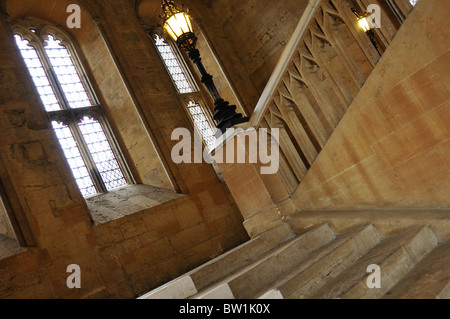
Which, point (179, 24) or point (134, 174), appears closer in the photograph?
point (179, 24)

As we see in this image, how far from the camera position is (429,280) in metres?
2.09

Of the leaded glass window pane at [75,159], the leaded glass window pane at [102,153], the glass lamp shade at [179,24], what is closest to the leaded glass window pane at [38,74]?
the leaded glass window pane at [75,159]

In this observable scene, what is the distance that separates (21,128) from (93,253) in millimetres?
2314

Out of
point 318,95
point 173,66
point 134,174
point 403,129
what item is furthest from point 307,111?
point 173,66

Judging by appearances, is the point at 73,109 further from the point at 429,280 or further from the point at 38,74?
the point at 429,280

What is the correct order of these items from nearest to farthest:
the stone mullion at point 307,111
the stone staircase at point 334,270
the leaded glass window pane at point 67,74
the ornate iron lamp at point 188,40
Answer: the stone staircase at point 334,270 → the stone mullion at point 307,111 → the ornate iron lamp at point 188,40 → the leaded glass window pane at point 67,74

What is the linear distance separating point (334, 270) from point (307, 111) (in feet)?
5.27

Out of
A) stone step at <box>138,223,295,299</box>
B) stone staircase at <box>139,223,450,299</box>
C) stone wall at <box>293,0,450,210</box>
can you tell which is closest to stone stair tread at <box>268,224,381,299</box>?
stone staircase at <box>139,223,450,299</box>

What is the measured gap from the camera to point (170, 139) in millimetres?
7727

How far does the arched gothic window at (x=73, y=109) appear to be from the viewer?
7.27 metres

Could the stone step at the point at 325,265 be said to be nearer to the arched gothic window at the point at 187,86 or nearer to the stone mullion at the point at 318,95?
the stone mullion at the point at 318,95

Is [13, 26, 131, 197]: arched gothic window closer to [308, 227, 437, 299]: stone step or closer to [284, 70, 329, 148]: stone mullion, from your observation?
[284, 70, 329, 148]: stone mullion
